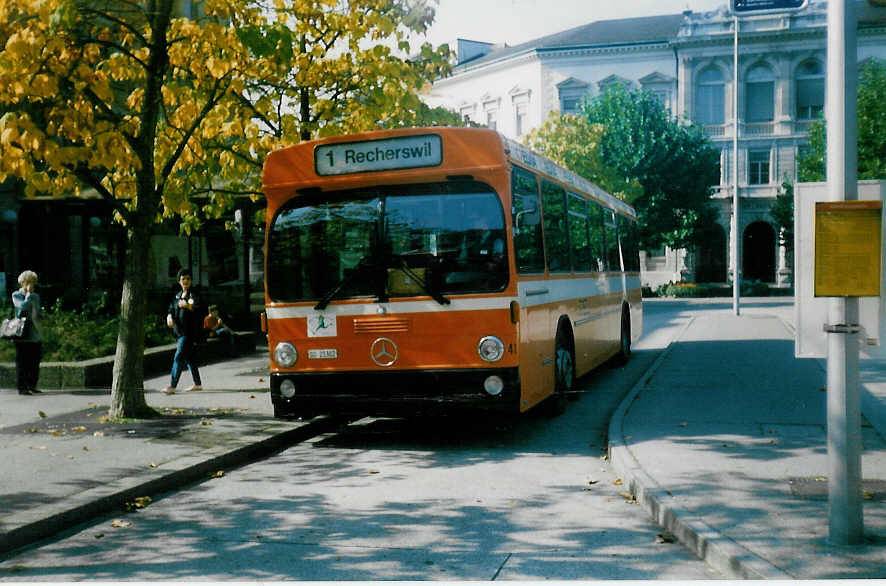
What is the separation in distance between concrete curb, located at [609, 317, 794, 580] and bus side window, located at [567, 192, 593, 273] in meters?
3.90

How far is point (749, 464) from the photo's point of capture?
708 cm

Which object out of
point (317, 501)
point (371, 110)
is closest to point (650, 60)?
point (371, 110)

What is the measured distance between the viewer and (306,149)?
29.2 ft

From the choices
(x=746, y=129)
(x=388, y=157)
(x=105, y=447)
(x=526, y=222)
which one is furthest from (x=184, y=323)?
(x=746, y=129)

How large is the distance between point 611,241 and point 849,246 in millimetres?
10215

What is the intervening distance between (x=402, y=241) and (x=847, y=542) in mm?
4840

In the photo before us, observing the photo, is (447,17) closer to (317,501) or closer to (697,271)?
(317,501)

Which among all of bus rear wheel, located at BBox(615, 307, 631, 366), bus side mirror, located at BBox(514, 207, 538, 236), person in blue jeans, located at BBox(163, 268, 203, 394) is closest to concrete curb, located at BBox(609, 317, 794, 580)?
bus side mirror, located at BBox(514, 207, 538, 236)

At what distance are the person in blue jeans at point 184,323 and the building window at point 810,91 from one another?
4069cm

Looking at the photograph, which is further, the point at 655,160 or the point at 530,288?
the point at 655,160

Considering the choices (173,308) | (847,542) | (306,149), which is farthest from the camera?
(173,308)

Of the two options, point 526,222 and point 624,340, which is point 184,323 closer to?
point 526,222

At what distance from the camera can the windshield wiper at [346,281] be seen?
8.62 metres

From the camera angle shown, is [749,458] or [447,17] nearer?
[749,458]
